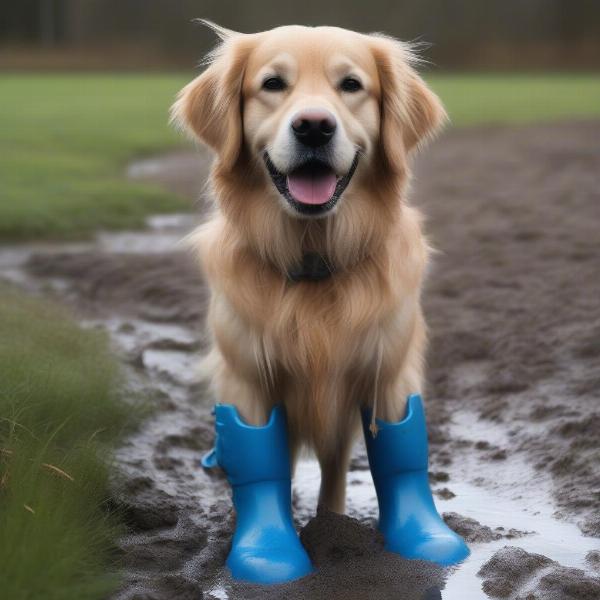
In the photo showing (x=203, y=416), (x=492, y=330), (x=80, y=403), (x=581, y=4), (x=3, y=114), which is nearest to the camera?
(x=80, y=403)

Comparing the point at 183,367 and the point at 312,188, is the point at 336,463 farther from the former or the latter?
the point at 183,367

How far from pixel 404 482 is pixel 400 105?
128 cm

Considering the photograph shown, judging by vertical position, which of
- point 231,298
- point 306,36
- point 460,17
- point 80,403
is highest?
point 460,17

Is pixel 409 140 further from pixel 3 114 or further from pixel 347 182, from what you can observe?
pixel 3 114

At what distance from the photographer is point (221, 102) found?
12.1 feet

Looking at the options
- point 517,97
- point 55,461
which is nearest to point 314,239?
point 55,461

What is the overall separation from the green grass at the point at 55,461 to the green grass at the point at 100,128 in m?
4.46

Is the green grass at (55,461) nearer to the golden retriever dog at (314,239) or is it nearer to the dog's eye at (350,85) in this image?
the golden retriever dog at (314,239)

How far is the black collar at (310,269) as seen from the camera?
11.8ft

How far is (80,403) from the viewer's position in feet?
13.6

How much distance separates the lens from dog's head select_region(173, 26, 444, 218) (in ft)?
10.9

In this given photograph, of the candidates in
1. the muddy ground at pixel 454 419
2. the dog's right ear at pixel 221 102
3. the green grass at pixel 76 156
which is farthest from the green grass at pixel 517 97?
the dog's right ear at pixel 221 102

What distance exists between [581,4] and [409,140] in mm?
37533

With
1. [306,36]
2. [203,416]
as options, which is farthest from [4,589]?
[203,416]
